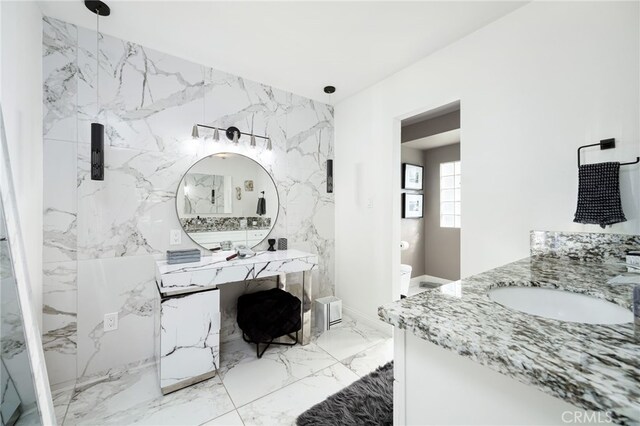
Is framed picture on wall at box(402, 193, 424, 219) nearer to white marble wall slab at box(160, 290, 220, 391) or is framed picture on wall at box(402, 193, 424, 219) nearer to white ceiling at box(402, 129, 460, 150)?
white ceiling at box(402, 129, 460, 150)

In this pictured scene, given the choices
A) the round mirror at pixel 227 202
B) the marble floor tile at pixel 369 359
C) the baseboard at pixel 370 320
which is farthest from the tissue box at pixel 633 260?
the round mirror at pixel 227 202

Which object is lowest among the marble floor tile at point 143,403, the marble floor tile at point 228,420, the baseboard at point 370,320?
the marble floor tile at point 228,420

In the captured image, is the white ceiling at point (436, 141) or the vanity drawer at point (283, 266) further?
the white ceiling at point (436, 141)

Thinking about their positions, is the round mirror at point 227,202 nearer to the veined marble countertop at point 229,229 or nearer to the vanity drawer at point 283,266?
A: the veined marble countertop at point 229,229

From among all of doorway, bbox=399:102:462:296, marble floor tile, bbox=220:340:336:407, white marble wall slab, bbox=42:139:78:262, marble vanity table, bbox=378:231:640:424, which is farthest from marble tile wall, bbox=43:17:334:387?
doorway, bbox=399:102:462:296

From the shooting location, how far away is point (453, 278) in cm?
404

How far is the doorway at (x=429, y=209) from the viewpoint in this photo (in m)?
4.02

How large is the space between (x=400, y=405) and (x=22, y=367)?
1.34m

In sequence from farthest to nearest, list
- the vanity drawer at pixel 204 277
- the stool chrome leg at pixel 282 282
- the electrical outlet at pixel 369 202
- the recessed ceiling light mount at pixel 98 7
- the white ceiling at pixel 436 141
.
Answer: the white ceiling at pixel 436 141 → the electrical outlet at pixel 369 202 → the stool chrome leg at pixel 282 282 → the vanity drawer at pixel 204 277 → the recessed ceiling light mount at pixel 98 7

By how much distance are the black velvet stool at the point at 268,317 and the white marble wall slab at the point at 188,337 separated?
26 centimetres

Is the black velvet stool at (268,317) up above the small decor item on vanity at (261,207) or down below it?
below

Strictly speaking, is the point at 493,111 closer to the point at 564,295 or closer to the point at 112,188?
the point at 564,295

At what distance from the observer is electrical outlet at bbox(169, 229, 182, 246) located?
2182 millimetres

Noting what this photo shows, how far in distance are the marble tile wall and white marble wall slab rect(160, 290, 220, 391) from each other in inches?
19.1
